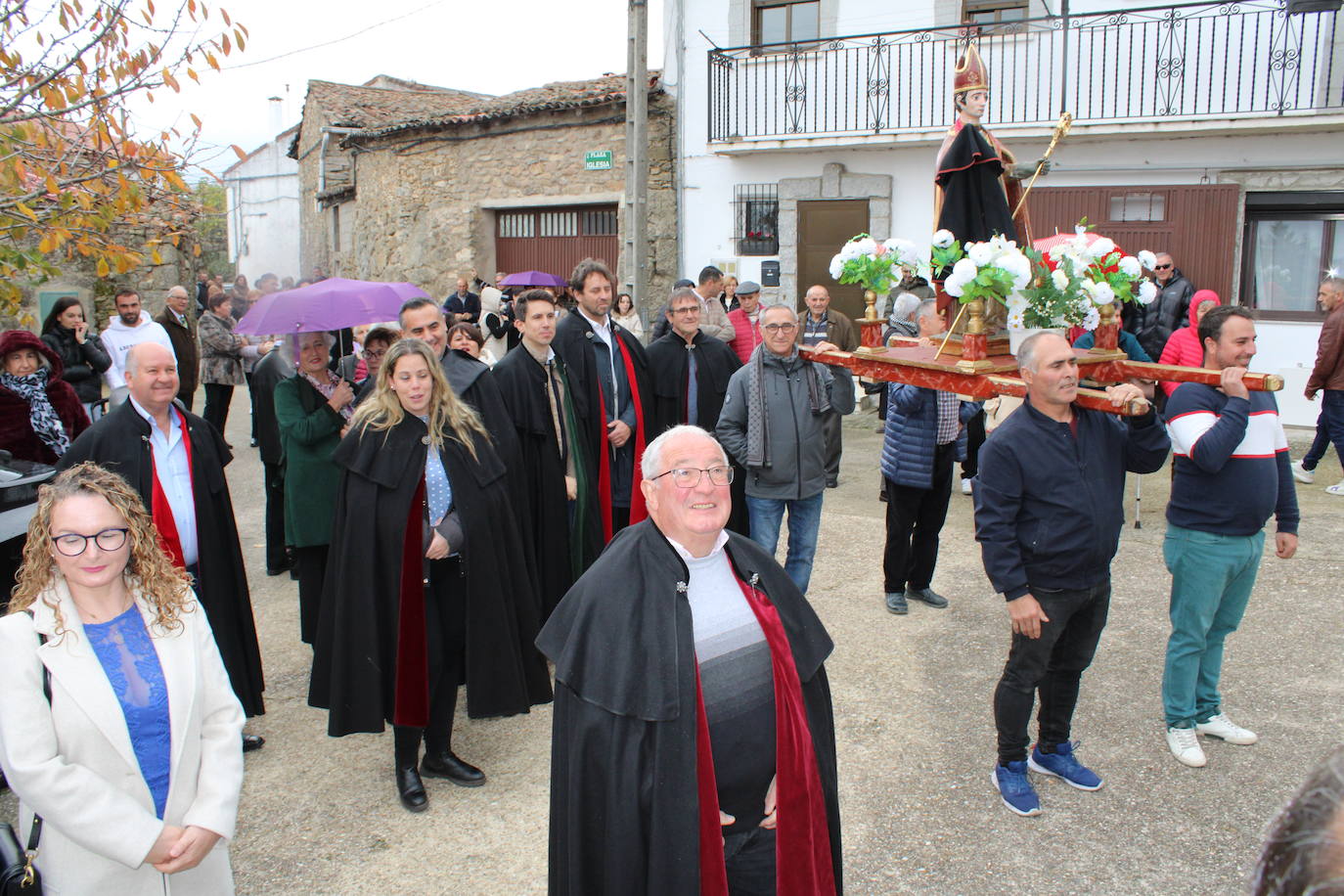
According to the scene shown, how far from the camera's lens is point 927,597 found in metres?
6.46

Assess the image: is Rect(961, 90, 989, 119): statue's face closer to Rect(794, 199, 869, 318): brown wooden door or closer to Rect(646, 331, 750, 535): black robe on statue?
Rect(646, 331, 750, 535): black robe on statue

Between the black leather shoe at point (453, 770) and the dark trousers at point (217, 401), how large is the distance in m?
7.27

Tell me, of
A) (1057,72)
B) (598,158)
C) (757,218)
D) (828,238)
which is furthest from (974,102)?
(598,158)

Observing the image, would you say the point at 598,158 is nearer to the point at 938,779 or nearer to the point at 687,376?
the point at 687,376

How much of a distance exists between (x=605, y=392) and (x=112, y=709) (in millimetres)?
3597

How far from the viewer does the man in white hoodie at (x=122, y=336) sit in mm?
→ 9133

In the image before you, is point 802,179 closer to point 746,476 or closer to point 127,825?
point 746,476

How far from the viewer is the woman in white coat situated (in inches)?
97.0

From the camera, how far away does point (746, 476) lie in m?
5.87

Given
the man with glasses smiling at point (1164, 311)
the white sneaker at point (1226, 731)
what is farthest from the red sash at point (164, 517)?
the man with glasses smiling at point (1164, 311)

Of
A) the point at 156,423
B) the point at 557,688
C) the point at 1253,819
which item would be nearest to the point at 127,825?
the point at 557,688

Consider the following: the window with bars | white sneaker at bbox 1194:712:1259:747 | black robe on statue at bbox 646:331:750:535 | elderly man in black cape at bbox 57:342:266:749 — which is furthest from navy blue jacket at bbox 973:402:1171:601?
the window with bars

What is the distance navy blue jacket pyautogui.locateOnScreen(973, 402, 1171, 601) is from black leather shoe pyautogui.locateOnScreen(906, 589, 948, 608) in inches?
97.9

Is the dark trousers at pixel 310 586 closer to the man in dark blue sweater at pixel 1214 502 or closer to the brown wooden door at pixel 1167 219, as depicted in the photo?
the man in dark blue sweater at pixel 1214 502
